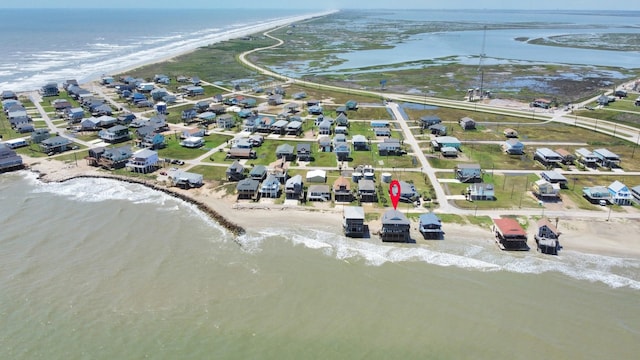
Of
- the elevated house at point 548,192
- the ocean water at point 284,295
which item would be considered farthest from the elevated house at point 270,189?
the elevated house at point 548,192

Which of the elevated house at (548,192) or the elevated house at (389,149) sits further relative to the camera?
the elevated house at (389,149)

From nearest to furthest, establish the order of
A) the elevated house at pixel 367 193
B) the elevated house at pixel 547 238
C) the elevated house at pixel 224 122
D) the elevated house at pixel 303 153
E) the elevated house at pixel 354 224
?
the elevated house at pixel 547 238, the elevated house at pixel 354 224, the elevated house at pixel 367 193, the elevated house at pixel 303 153, the elevated house at pixel 224 122

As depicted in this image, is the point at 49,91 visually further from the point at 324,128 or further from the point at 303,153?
the point at 303,153

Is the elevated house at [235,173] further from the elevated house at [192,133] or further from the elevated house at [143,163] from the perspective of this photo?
the elevated house at [192,133]

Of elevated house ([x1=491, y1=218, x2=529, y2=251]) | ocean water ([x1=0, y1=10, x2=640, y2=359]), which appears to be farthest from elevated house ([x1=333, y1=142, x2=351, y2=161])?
elevated house ([x1=491, y1=218, x2=529, y2=251])

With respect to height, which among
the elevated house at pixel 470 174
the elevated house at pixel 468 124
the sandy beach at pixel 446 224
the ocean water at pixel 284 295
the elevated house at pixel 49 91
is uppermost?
the elevated house at pixel 49 91
